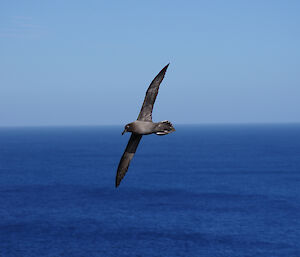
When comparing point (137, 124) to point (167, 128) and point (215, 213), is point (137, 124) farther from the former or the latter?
point (215, 213)

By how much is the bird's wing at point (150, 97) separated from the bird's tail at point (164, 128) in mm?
597

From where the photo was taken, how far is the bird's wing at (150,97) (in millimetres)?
13906

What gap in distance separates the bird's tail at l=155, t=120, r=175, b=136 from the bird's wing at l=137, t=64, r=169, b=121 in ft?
1.96

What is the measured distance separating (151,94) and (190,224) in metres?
166

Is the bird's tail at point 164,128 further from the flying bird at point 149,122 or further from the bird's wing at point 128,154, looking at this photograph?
the bird's wing at point 128,154

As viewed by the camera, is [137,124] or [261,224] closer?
[137,124]

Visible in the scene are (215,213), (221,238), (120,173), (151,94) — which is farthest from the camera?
(215,213)

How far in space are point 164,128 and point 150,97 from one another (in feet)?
4.88

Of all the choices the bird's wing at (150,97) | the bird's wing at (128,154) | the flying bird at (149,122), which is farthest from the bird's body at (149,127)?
the bird's wing at (128,154)

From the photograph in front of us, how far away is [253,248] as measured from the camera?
5846 inches

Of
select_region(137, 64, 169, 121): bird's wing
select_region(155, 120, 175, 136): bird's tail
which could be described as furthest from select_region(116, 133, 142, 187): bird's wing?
select_region(155, 120, 175, 136): bird's tail

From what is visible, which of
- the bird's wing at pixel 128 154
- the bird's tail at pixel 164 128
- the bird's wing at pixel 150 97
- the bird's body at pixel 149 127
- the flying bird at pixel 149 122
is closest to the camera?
the bird's tail at pixel 164 128

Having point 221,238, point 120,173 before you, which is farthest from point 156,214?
point 120,173

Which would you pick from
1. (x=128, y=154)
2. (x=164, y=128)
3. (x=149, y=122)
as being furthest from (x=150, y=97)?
(x=128, y=154)
